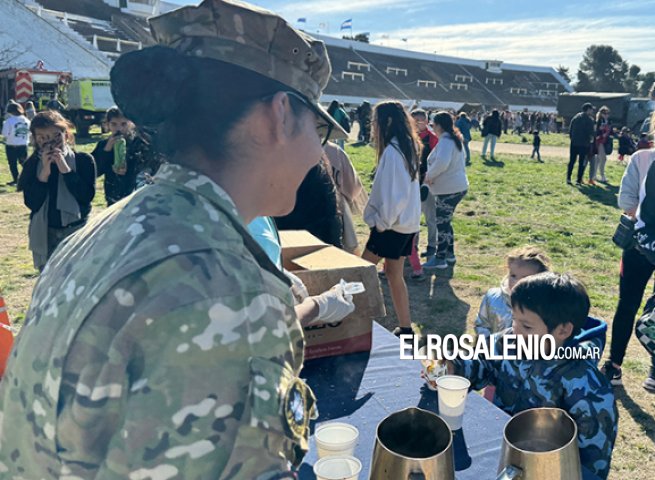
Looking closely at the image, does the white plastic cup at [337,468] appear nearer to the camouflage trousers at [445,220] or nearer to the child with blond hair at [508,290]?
the child with blond hair at [508,290]

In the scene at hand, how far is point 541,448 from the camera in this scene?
5.15 feet

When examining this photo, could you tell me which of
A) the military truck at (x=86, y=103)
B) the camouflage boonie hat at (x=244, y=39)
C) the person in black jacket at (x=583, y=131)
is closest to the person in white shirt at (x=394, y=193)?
the camouflage boonie hat at (x=244, y=39)

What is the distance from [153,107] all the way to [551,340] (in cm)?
180

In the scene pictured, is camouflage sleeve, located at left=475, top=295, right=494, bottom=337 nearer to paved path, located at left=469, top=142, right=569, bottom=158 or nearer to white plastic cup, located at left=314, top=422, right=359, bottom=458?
white plastic cup, located at left=314, top=422, right=359, bottom=458

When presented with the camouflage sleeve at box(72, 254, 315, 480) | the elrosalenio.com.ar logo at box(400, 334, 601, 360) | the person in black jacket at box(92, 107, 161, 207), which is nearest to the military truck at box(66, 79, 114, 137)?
the person in black jacket at box(92, 107, 161, 207)

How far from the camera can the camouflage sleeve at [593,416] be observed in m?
1.95

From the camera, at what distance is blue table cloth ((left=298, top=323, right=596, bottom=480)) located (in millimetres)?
1816

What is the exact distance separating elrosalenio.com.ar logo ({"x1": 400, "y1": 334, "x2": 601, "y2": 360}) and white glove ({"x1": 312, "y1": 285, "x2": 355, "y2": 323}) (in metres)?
0.39

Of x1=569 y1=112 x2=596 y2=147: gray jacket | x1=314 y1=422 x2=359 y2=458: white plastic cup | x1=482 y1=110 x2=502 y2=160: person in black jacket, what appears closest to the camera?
x1=314 y1=422 x2=359 y2=458: white plastic cup

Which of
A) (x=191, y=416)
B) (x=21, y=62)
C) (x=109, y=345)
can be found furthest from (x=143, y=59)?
(x=21, y=62)

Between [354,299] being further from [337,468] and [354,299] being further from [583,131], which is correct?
[583,131]

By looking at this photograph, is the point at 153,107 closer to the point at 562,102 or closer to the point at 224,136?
the point at 224,136

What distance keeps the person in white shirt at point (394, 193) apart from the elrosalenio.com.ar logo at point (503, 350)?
187 cm

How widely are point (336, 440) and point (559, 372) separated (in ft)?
3.08
